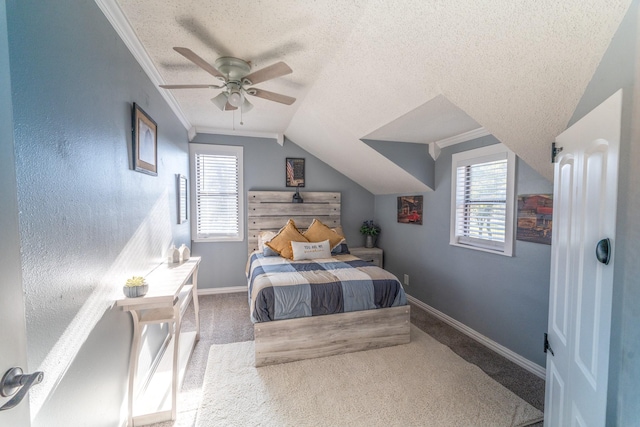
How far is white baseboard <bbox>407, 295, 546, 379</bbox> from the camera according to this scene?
231 cm

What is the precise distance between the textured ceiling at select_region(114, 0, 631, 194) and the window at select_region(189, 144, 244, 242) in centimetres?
147

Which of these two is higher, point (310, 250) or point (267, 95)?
point (267, 95)

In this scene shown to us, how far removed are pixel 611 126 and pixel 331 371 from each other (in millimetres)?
2358

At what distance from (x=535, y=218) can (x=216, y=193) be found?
408 centimetres

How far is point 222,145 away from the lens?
4.30 m

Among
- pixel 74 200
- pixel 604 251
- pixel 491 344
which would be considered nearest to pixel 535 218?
pixel 491 344

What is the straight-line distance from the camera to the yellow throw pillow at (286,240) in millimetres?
Answer: 3702

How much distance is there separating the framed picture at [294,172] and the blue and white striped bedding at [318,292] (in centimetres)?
198

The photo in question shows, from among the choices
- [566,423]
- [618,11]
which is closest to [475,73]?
[618,11]

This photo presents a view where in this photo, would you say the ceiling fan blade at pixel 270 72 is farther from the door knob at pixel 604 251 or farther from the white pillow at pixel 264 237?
the white pillow at pixel 264 237

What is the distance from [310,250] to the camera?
3664 mm

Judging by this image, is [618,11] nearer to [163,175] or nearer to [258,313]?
[258,313]

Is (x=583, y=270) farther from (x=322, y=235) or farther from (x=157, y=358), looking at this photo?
(x=322, y=235)

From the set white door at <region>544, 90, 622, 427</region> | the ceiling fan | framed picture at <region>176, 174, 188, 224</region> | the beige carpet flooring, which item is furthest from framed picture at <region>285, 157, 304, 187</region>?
white door at <region>544, 90, 622, 427</region>
